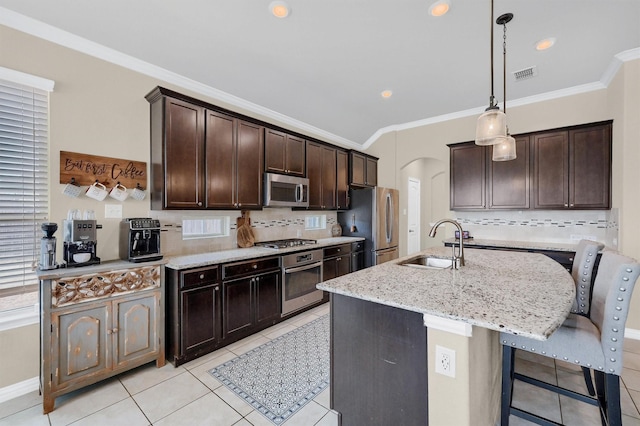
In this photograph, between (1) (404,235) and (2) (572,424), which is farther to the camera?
(1) (404,235)

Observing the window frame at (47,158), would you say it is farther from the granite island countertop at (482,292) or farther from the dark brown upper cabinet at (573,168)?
the dark brown upper cabinet at (573,168)

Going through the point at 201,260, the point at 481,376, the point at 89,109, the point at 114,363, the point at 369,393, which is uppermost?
the point at 89,109

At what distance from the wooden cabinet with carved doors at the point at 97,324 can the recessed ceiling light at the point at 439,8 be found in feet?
10.4

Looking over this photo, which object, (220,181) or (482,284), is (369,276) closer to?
(482,284)

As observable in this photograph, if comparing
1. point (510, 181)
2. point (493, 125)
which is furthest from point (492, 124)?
point (510, 181)

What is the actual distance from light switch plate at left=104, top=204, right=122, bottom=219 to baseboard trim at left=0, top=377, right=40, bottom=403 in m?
1.36

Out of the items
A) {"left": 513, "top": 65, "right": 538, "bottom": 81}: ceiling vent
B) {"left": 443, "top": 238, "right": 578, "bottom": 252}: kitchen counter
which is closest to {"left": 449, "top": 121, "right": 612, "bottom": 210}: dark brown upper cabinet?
{"left": 443, "top": 238, "right": 578, "bottom": 252}: kitchen counter

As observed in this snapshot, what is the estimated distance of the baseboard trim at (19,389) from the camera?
2059mm

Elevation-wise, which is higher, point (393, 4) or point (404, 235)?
point (393, 4)

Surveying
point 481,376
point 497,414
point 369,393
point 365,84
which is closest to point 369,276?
point 369,393

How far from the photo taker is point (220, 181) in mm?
3107

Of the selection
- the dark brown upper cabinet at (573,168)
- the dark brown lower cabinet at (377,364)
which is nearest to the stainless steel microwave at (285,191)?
the dark brown lower cabinet at (377,364)

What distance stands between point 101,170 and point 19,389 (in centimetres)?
179

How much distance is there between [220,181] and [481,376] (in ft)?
9.24
